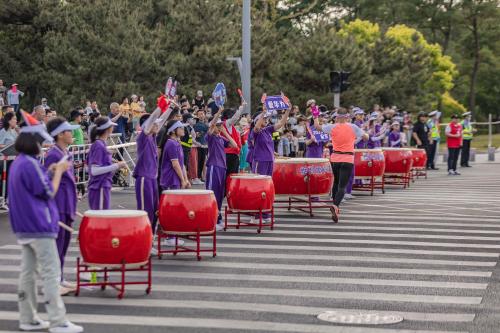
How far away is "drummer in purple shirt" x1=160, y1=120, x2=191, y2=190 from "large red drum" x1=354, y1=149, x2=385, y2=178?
9.78m

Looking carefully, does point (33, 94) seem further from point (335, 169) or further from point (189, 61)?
point (335, 169)

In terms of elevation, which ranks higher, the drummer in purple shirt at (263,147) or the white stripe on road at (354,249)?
the drummer in purple shirt at (263,147)

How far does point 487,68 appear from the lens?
3172 inches

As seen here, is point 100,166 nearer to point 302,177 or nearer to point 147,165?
point 147,165

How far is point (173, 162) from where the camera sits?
45.0ft

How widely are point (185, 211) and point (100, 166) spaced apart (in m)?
1.62

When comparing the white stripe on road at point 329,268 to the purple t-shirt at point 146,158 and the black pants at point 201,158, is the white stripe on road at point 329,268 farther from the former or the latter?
the black pants at point 201,158

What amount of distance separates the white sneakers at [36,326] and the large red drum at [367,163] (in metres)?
14.8

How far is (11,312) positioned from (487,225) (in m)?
10.4

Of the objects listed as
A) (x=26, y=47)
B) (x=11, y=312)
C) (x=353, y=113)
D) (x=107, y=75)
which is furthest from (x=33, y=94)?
(x=11, y=312)

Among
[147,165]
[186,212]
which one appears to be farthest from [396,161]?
[147,165]

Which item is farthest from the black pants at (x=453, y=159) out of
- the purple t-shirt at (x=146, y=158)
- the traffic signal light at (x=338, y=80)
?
the purple t-shirt at (x=146, y=158)

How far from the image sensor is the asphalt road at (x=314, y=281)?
938 centimetres

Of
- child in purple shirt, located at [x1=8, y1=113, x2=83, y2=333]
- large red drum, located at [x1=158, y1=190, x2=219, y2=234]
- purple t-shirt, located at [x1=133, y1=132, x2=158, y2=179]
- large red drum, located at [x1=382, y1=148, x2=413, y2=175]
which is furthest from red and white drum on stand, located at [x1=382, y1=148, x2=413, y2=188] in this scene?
child in purple shirt, located at [x1=8, y1=113, x2=83, y2=333]
